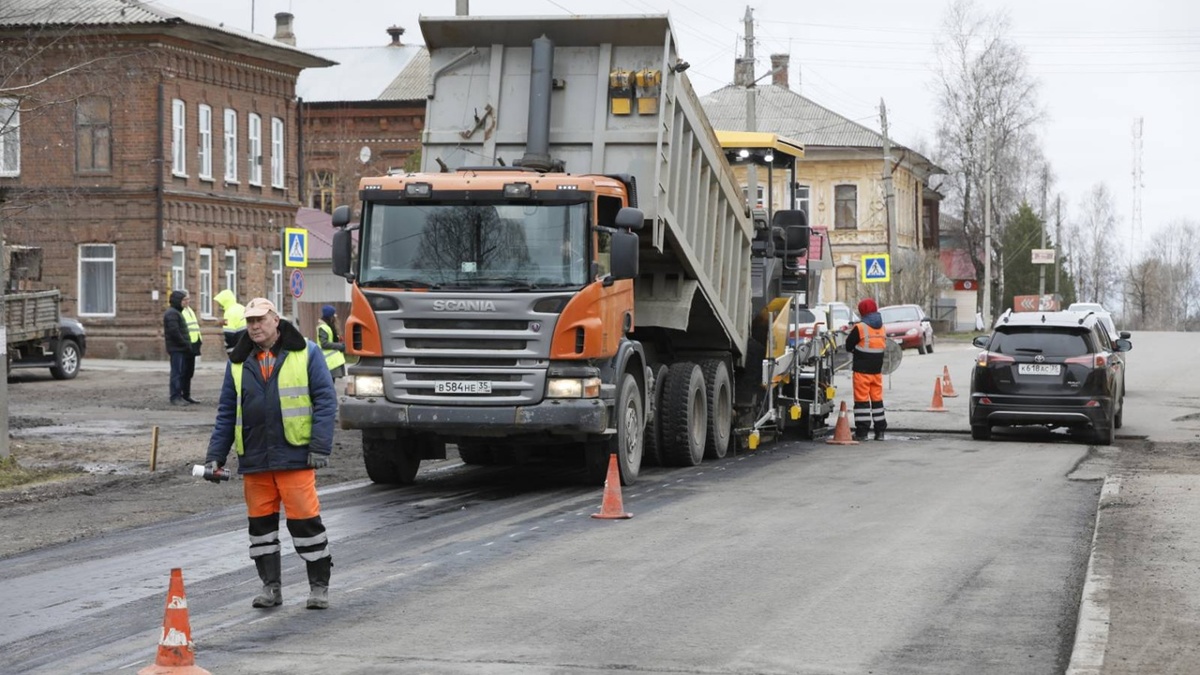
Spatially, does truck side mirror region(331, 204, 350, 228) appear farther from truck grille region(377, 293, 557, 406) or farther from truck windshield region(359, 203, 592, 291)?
truck grille region(377, 293, 557, 406)

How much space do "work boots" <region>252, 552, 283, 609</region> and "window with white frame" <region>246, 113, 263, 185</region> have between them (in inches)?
1702

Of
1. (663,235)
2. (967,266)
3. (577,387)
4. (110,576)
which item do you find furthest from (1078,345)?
(967,266)

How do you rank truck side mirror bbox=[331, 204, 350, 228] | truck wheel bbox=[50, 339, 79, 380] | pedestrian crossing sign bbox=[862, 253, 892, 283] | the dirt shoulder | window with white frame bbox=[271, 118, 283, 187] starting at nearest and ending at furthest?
the dirt shoulder < truck side mirror bbox=[331, 204, 350, 228] < truck wheel bbox=[50, 339, 79, 380] < pedestrian crossing sign bbox=[862, 253, 892, 283] < window with white frame bbox=[271, 118, 283, 187]

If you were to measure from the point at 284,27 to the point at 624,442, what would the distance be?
2284 inches

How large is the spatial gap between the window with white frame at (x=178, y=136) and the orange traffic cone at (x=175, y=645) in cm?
4070

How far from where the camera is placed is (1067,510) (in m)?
14.6

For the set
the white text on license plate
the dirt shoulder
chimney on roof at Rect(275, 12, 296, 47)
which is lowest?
the dirt shoulder

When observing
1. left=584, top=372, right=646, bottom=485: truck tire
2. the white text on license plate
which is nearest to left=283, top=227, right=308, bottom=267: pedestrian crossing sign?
the white text on license plate

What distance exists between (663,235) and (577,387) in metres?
2.26

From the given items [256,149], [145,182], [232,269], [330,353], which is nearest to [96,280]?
[145,182]

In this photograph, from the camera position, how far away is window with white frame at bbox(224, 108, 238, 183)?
5034 centimetres

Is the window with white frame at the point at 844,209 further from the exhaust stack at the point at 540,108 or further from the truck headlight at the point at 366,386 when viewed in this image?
the truck headlight at the point at 366,386

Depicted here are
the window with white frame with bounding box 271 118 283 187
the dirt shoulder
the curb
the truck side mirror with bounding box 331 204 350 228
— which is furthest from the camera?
the window with white frame with bounding box 271 118 283 187

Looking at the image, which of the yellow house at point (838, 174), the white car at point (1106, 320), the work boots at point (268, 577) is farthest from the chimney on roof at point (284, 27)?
the work boots at point (268, 577)
